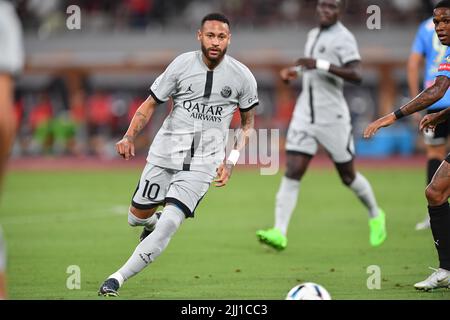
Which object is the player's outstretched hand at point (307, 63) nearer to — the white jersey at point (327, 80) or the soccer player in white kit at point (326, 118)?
the soccer player in white kit at point (326, 118)

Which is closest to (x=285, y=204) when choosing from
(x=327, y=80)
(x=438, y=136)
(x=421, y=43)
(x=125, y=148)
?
(x=327, y=80)

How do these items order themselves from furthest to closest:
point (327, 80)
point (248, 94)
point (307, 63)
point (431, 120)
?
point (327, 80), point (307, 63), point (248, 94), point (431, 120)

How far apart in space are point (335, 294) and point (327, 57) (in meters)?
4.09

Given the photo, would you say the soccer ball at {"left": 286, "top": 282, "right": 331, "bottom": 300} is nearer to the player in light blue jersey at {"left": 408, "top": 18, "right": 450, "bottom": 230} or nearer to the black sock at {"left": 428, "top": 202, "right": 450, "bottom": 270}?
the black sock at {"left": 428, "top": 202, "right": 450, "bottom": 270}

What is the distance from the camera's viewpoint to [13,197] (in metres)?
17.6

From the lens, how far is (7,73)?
18.4ft

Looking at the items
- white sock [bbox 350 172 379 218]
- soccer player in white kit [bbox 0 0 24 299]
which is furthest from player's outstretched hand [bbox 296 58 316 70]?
soccer player in white kit [bbox 0 0 24 299]

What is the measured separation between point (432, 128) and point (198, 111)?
6.97 ft

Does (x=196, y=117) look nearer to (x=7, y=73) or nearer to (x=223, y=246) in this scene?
(x=7, y=73)

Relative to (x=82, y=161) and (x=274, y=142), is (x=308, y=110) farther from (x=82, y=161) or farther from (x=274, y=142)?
(x=82, y=161)

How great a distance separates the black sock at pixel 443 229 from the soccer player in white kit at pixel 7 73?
4074 millimetres

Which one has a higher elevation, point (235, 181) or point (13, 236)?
point (235, 181)

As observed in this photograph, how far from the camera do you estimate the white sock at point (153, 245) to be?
7.60 m
